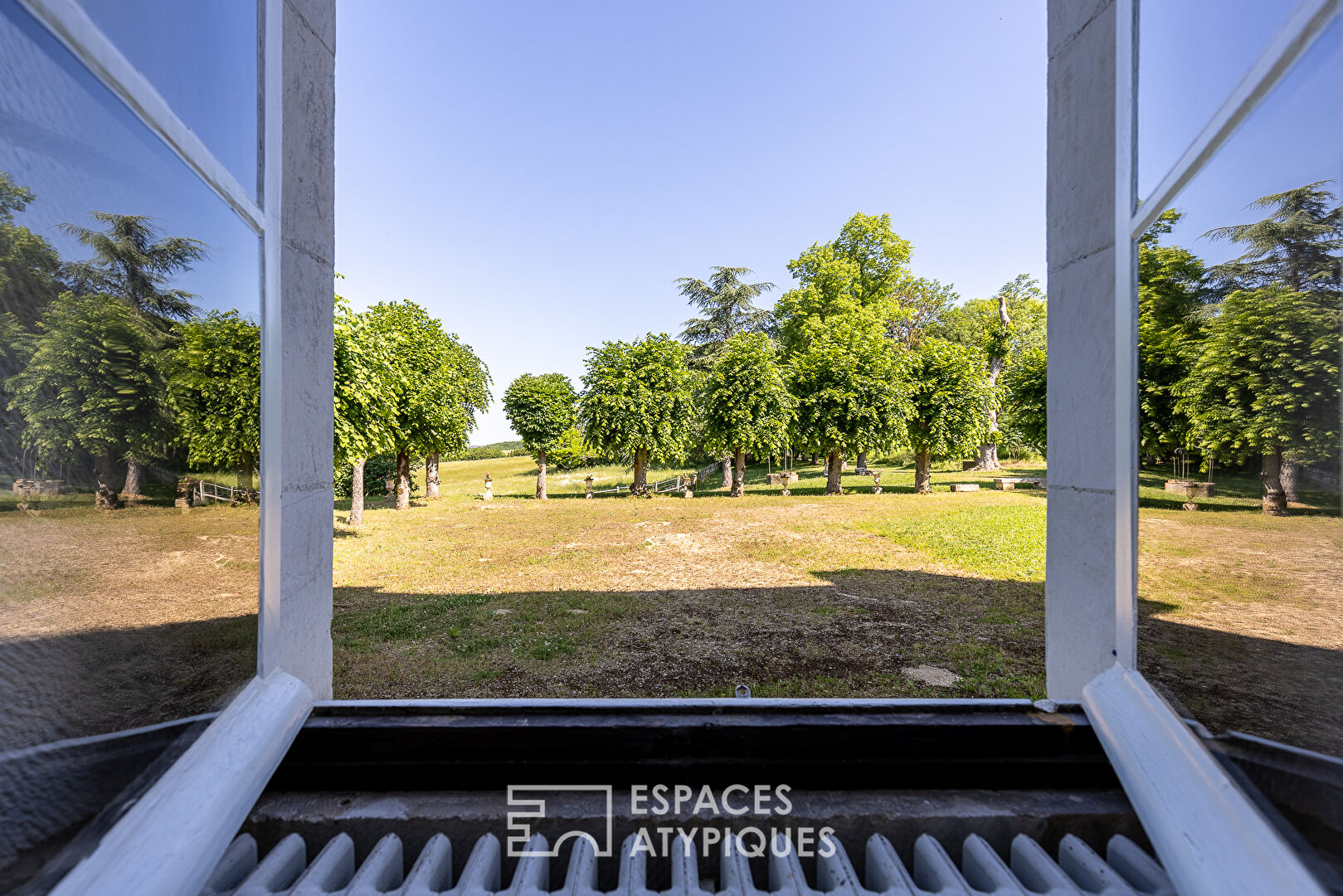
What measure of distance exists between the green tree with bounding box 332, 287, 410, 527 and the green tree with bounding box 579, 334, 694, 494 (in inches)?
246

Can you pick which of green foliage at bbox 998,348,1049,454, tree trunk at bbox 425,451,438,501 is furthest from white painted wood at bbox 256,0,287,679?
tree trunk at bbox 425,451,438,501

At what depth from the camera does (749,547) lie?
748cm

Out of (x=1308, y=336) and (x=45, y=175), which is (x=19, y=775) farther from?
(x=1308, y=336)

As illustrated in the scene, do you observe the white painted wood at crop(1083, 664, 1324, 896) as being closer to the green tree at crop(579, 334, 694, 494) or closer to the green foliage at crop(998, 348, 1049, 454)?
the green foliage at crop(998, 348, 1049, 454)

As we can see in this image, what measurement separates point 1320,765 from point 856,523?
29.7 ft

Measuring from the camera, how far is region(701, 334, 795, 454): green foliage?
14.6 meters

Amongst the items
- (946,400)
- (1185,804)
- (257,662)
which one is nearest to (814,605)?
(1185,804)

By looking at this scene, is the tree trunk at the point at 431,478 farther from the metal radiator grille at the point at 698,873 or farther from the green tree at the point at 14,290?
the green tree at the point at 14,290

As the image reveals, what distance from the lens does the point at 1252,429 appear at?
91cm

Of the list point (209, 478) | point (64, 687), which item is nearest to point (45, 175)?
point (209, 478)

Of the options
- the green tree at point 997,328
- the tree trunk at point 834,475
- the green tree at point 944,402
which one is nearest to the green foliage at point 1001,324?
the green tree at point 997,328

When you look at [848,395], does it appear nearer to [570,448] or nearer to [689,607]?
[570,448]

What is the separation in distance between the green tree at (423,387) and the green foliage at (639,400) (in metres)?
3.20

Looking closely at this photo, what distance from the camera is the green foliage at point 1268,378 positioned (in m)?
0.76
